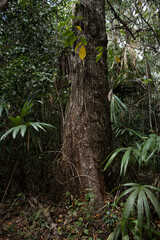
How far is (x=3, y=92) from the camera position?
230 centimetres

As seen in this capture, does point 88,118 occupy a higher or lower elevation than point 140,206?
higher

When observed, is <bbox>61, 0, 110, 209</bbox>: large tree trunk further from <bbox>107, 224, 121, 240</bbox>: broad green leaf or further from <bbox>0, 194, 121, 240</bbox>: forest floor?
<bbox>107, 224, 121, 240</bbox>: broad green leaf

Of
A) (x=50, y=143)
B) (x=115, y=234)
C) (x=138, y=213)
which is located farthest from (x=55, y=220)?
(x=50, y=143)

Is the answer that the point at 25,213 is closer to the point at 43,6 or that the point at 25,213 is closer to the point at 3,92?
the point at 3,92

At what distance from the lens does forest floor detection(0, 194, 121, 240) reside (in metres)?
1.59

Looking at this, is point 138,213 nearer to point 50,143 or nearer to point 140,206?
point 140,206

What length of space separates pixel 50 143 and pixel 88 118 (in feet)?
3.33

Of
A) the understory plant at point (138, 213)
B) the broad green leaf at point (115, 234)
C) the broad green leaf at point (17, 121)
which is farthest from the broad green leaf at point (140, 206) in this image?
the broad green leaf at point (17, 121)

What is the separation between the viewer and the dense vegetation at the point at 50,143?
1.57 meters

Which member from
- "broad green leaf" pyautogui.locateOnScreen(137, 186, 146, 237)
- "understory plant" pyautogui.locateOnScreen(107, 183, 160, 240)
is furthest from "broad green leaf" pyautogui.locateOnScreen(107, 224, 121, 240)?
"broad green leaf" pyautogui.locateOnScreen(137, 186, 146, 237)

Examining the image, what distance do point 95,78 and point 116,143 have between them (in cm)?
146

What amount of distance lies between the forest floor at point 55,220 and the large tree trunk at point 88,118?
Answer: 0.16 metres

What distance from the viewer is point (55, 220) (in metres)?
1.84

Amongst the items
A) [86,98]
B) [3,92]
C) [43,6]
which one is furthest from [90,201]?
[43,6]
